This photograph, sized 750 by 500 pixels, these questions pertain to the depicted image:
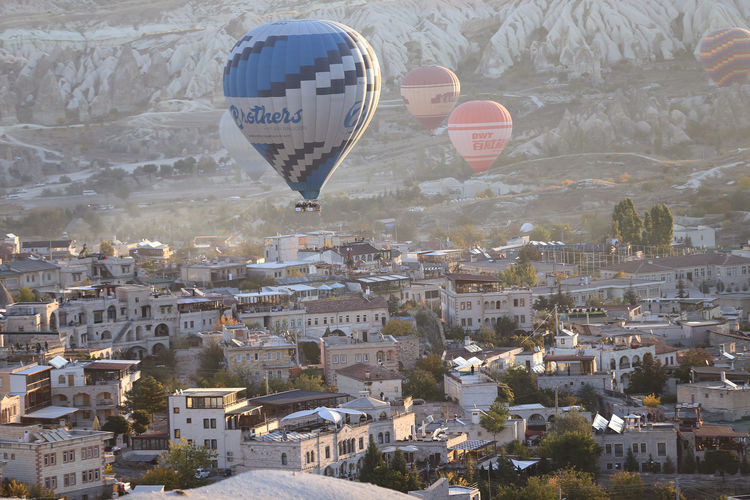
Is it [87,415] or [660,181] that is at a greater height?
[660,181]

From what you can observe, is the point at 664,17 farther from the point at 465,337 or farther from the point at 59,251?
the point at 465,337

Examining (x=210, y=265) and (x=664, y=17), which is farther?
(x=664, y=17)

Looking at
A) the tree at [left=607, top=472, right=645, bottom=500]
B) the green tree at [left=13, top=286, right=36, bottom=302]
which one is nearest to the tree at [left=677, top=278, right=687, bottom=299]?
the green tree at [left=13, top=286, right=36, bottom=302]

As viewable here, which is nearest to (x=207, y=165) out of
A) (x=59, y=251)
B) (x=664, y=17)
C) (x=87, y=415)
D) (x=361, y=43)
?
(x=664, y=17)

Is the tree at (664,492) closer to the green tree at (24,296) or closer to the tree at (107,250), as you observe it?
the green tree at (24,296)

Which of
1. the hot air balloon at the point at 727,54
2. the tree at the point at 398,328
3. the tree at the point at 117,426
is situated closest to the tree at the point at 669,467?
the tree at the point at 398,328

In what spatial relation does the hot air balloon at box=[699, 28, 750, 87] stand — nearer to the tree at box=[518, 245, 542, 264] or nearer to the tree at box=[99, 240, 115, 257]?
the tree at box=[518, 245, 542, 264]
